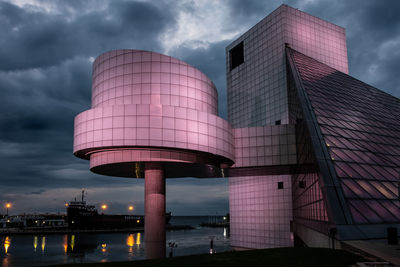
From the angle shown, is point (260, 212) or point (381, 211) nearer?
point (381, 211)

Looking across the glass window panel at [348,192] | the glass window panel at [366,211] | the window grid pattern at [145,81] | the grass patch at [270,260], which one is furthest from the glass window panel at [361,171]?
the window grid pattern at [145,81]

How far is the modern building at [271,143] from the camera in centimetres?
2188

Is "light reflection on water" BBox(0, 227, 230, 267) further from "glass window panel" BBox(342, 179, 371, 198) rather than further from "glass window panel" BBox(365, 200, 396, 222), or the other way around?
"glass window panel" BBox(365, 200, 396, 222)

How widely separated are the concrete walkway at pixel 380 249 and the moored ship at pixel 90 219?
158 m

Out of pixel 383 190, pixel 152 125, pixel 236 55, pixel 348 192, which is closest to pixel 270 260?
pixel 348 192

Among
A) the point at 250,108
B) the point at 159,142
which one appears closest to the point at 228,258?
the point at 159,142

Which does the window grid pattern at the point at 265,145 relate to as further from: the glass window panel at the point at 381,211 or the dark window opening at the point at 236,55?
the dark window opening at the point at 236,55

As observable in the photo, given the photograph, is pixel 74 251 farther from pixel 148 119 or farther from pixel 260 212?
pixel 148 119

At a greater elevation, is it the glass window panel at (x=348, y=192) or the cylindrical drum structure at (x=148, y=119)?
the cylindrical drum structure at (x=148, y=119)

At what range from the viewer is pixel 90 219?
16188cm

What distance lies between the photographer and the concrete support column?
111 ft

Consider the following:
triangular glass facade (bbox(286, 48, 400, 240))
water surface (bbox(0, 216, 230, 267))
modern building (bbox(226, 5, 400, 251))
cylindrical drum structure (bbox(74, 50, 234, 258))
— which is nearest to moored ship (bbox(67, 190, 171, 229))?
water surface (bbox(0, 216, 230, 267))

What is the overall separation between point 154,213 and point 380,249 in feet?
73.9

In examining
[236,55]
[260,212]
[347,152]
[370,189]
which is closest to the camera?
[370,189]
